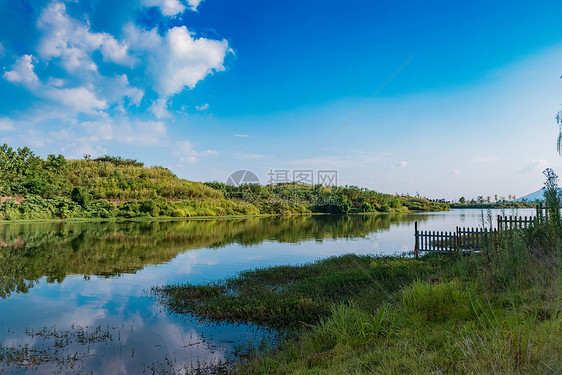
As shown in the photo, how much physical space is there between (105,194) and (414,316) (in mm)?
51157

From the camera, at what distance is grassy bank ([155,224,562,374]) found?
306 centimetres

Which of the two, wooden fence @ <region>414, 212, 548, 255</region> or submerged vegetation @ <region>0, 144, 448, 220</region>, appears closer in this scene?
wooden fence @ <region>414, 212, 548, 255</region>

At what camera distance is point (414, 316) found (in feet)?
15.9

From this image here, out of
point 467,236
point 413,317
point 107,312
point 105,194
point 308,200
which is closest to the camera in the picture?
point 413,317

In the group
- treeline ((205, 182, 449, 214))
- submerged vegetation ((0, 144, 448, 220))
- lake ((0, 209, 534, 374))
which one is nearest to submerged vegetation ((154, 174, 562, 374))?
lake ((0, 209, 534, 374))

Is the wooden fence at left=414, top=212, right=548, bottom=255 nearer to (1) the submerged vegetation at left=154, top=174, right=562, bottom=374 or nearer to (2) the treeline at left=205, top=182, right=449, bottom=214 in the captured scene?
(1) the submerged vegetation at left=154, top=174, right=562, bottom=374

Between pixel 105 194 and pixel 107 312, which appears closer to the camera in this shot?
pixel 107 312

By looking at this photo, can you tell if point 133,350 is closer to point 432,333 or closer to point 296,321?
point 296,321

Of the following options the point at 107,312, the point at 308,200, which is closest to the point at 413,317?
the point at 107,312

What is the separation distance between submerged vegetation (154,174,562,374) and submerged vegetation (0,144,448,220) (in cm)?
3769

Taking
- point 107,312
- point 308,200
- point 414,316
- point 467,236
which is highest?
point 308,200

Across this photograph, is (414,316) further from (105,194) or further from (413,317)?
(105,194)

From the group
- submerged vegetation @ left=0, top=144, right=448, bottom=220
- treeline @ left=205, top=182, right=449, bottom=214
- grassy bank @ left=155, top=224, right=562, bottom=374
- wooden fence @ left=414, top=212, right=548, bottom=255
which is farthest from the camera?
treeline @ left=205, top=182, right=449, bottom=214

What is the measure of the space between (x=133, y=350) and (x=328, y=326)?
11.9 ft
